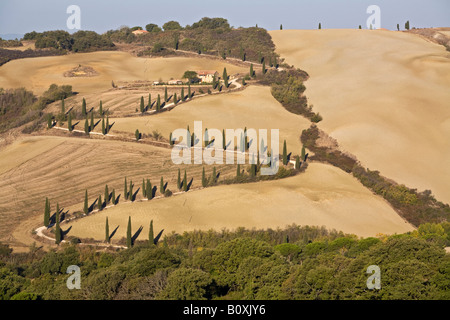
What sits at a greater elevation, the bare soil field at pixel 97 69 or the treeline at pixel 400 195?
the bare soil field at pixel 97 69

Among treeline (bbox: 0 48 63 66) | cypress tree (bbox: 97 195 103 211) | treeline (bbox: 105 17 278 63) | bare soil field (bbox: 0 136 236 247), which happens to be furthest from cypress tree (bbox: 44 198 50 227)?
treeline (bbox: 0 48 63 66)

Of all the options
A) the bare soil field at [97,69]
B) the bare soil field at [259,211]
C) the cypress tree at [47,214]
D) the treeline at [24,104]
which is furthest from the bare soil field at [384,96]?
the treeline at [24,104]

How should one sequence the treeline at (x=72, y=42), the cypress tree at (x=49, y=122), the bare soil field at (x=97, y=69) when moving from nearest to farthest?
the cypress tree at (x=49, y=122) < the bare soil field at (x=97, y=69) < the treeline at (x=72, y=42)

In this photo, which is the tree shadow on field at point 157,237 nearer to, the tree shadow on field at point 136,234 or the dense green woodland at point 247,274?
the tree shadow on field at point 136,234

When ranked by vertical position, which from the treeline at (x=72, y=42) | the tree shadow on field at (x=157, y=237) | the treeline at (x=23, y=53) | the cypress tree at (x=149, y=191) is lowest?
the tree shadow on field at (x=157, y=237)

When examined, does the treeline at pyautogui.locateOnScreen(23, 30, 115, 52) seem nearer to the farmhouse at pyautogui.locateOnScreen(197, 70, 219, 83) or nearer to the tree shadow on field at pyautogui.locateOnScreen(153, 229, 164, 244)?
the farmhouse at pyautogui.locateOnScreen(197, 70, 219, 83)
